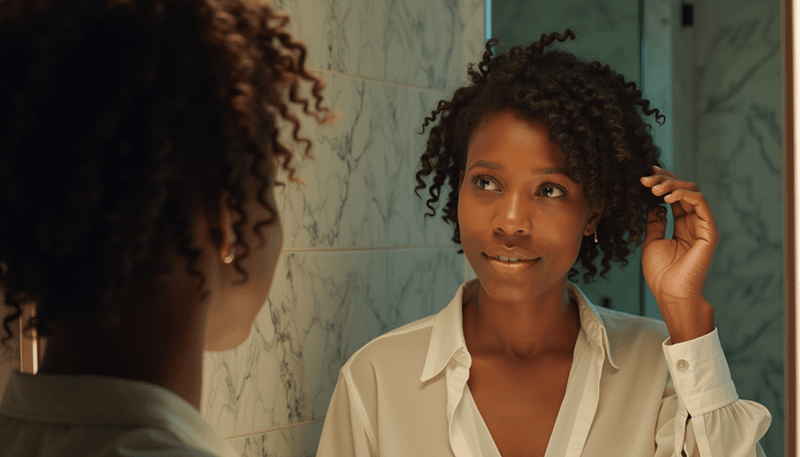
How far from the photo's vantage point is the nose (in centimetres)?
113

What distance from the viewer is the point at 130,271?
510 millimetres

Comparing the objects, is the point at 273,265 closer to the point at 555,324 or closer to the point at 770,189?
the point at 555,324

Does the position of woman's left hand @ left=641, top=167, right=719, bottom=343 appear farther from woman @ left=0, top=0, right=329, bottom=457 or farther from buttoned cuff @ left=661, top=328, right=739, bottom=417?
woman @ left=0, top=0, right=329, bottom=457

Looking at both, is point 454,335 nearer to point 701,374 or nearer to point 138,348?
point 701,374

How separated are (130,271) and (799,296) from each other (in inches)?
24.7

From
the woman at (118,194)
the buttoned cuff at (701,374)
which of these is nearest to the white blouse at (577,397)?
the buttoned cuff at (701,374)

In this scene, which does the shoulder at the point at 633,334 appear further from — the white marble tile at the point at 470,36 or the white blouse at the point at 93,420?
the white blouse at the point at 93,420

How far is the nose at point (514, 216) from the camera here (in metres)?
1.13

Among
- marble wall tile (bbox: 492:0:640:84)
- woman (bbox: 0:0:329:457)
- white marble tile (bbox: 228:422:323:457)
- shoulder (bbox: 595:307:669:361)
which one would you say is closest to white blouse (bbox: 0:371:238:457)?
woman (bbox: 0:0:329:457)

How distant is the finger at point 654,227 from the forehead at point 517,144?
0.22 metres

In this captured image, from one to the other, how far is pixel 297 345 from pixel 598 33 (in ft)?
3.00

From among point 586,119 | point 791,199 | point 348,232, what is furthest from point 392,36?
point 791,199

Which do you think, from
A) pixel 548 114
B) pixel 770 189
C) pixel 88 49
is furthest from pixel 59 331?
pixel 770 189

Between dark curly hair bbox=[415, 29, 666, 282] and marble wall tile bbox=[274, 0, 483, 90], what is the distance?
0.23m
